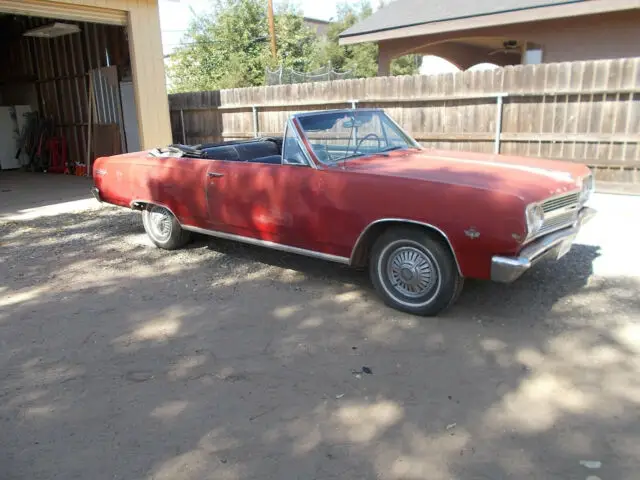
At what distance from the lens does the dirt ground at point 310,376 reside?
105 inches

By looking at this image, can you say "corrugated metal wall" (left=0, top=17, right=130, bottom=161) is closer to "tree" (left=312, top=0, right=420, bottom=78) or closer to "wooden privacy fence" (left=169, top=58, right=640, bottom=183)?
"wooden privacy fence" (left=169, top=58, right=640, bottom=183)

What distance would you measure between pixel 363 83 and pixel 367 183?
7.14 meters

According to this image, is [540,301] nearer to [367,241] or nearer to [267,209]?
[367,241]

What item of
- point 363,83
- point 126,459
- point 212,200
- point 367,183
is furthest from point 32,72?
point 126,459

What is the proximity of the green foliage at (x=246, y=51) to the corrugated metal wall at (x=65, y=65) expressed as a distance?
12676 millimetres

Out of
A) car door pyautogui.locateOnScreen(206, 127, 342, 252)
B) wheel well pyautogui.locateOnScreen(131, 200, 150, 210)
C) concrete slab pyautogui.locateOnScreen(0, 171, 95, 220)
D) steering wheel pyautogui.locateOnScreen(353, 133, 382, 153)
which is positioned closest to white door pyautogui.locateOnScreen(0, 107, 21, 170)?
concrete slab pyautogui.locateOnScreen(0, 171, 95, 220)

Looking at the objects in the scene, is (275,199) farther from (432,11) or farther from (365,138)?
(432,11)

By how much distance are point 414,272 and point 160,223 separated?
Result: 339cm

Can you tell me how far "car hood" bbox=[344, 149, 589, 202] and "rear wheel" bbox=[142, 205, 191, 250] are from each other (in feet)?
7.97

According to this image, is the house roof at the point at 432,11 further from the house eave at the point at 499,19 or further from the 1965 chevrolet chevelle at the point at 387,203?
the 1965 chevrolet chevelle at the point at 387,203

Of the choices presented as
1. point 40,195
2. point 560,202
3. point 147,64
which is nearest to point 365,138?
point 560,202

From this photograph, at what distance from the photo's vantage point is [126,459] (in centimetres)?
269

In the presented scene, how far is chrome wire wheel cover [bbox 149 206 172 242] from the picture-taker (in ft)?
20.1

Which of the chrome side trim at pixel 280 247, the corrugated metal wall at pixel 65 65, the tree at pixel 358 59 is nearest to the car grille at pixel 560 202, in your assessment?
the chrome side trim at pixel 280 247
